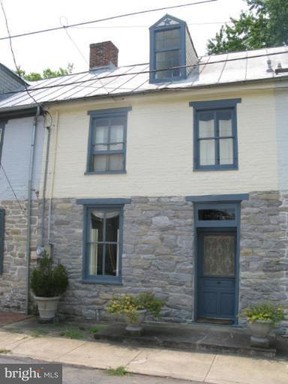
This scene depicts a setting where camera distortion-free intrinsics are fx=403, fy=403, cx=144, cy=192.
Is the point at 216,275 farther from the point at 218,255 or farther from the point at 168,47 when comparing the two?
the point at 168,47

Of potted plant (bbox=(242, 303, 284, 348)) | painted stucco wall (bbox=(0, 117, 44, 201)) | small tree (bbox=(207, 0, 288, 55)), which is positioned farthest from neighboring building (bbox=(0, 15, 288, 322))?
small tree (bbox=(207, 0, 288, 55))

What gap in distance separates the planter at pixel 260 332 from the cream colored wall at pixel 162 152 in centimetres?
288

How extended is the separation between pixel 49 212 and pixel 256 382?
6.39 meters

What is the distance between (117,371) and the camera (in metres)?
6.14

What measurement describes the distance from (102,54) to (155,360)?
36.5ft

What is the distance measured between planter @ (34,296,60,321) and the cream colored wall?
100 inches

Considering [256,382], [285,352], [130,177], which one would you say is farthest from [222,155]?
[256,382]

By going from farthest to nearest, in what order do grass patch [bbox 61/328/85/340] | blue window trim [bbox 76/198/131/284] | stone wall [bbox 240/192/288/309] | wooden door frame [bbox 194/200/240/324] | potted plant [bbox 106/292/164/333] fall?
blue window trim [bbox 76/198/131/284] < wooden door frame [bbox 194/200/240/324] < stone wall [bbox 240/192/288/309] < grass patch [bbox 61/328/85/340] < potted plant [bbox 106/292/164/333]

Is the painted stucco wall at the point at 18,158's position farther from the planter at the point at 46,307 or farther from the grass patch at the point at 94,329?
the grass patch at the point at 94,329

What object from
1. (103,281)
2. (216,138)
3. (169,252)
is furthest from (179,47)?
(103,281)

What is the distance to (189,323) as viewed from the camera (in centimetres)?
879

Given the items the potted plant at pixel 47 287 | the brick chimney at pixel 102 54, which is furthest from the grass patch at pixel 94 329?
the brick chimney at pixel 102 54

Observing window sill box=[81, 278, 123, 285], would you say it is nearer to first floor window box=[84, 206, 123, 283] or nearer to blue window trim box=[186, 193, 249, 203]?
first floor window box=[84, 206, 123, 283]

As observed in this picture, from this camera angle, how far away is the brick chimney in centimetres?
1442
